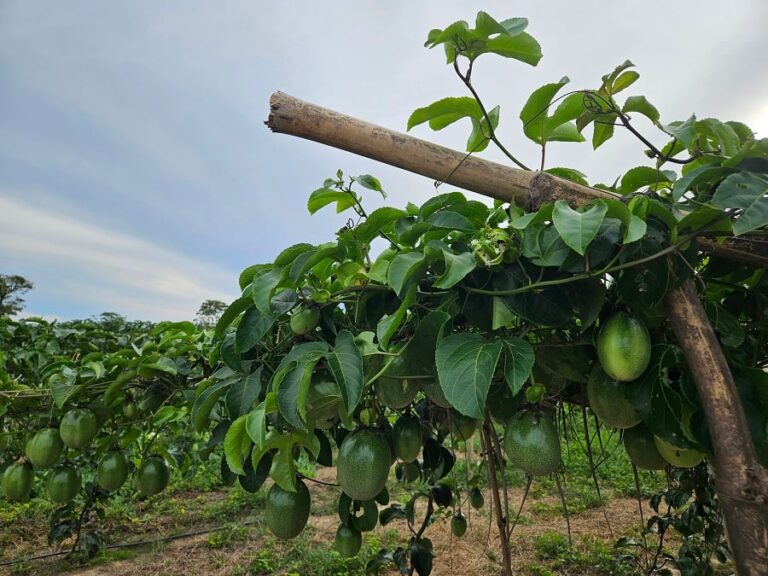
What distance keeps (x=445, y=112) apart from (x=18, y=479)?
7.26 ft

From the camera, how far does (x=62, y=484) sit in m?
1.98

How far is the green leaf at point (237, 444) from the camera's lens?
0.93 meters

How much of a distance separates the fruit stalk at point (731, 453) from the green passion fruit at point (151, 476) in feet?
6.02

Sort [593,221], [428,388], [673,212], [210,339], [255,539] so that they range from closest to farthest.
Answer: [593,221], [673,212], [428,388], [210,339], [255,539]

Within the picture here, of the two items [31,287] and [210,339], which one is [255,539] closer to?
[210,339]

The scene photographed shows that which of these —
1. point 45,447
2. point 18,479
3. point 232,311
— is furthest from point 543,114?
point 18,479

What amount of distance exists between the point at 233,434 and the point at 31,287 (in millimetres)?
14597

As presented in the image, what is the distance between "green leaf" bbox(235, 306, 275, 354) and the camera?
1.06 m

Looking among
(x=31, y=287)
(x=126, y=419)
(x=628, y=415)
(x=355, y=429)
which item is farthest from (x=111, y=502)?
(x=31, y=287)

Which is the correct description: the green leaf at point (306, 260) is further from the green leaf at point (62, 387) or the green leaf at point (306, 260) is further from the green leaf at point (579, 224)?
the green leaf at point (62, 387)

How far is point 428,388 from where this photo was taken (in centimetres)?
110

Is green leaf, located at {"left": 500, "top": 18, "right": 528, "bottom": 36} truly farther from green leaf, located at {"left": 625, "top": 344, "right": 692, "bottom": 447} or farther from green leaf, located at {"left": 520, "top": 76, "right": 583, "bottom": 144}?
green leaf, located at {"left": 625, "top": 344, "right": 692, "bottom": 447}

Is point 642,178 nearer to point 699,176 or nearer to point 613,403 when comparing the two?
point 699,176

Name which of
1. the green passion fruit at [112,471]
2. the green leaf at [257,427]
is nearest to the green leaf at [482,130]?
the green leaf at [257,427]
